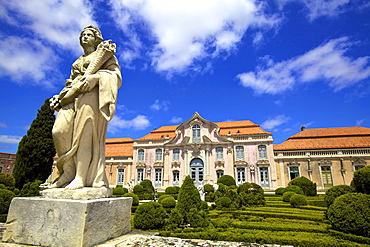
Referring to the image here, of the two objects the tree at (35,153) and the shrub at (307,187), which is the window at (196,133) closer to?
the shrub at (307,187)

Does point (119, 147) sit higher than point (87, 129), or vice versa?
point (119, 147)

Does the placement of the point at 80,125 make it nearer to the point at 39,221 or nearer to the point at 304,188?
the point at 39,221

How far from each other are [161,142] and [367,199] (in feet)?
80.6

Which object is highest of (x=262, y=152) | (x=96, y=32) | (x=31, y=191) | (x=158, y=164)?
(x=262, y=152)

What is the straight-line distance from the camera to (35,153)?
16.5 m

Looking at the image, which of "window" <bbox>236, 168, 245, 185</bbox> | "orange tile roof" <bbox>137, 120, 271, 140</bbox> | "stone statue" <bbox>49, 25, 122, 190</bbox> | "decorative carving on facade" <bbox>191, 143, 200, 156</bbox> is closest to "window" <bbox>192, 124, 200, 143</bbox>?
"decorative carving on facade" <bbox>191, 143, 200, 156</bbox>

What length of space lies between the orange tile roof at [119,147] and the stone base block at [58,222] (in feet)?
91.6

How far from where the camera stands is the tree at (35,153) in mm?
16406

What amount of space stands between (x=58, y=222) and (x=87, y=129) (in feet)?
4.01

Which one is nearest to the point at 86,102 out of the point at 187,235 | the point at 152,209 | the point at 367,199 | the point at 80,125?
the point at 80,125

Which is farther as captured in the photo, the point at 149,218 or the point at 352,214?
the point at 149,218

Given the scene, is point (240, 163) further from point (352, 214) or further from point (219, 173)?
point (352, 214)

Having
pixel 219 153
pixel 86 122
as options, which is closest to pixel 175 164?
pixel 219 153

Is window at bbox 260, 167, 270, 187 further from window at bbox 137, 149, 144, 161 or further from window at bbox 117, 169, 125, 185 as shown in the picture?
window at bbox 117, 169, 125, 185
